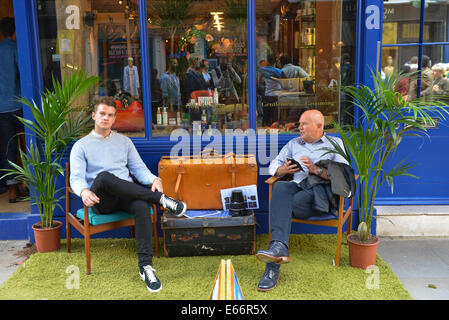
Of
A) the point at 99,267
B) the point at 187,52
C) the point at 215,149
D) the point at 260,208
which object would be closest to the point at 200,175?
the point at 215,149

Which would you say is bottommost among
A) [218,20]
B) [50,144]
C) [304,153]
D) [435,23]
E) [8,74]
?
[304,153]

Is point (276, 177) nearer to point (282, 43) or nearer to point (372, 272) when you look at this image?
point (372, 272)

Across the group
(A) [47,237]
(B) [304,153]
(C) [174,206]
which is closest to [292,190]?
(B) [304,153]

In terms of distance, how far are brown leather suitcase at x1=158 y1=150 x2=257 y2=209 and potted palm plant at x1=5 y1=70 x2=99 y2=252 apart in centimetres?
89

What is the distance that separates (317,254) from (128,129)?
2.11 m

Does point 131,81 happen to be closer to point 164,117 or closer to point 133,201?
point 164,117

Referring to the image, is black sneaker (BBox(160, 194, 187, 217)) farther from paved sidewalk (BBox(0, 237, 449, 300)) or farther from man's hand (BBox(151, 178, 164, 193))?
paved sidewalk (BBox(0, 237, 449, 300))

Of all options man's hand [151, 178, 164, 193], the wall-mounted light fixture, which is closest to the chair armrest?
man's hand [151, 178, 164, 193]

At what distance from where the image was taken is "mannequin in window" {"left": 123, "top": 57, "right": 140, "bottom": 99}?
4277mm

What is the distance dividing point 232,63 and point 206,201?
1.46m

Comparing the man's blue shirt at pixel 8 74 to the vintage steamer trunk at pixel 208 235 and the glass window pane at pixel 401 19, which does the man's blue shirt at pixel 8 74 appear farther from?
the glass window pane at pixel 401 19

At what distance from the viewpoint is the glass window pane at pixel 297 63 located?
4262mm

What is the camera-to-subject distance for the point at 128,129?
429cm

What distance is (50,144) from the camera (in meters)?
3.69
